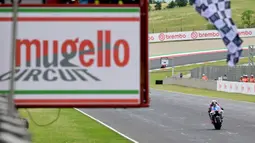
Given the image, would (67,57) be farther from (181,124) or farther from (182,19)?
(182,19)

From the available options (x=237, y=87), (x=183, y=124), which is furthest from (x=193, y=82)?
(x=183, y=124)

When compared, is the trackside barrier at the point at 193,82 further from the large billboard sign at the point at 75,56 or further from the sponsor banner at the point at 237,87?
the large billboard sign at the point at 75,56

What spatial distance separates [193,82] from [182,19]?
310 feet

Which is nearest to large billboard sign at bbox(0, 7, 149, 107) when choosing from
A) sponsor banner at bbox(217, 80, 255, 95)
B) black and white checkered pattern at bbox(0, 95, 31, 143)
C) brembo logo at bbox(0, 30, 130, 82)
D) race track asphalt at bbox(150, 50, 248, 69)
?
brembo logo at bbox(0, 30, 130, 82)

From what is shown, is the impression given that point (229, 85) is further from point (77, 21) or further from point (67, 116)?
point (77, 21)

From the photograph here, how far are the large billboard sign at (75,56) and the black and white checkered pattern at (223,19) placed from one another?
0.81 meters

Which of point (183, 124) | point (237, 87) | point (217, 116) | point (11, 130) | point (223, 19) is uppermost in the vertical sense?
point (223, 19)

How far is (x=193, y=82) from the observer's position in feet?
278

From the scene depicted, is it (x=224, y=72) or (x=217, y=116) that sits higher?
(x=224, y=72)

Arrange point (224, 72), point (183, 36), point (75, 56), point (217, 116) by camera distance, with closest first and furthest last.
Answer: point (75, 56), point (217, 116), point (224, 72), point (183, 36)

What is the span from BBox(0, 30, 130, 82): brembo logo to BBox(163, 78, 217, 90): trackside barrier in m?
67.4

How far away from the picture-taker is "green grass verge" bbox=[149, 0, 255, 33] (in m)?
165

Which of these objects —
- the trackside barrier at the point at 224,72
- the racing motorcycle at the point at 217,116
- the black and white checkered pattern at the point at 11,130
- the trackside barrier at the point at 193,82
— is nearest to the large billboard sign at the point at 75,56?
the black and white checkered pattern at the point at 11,130

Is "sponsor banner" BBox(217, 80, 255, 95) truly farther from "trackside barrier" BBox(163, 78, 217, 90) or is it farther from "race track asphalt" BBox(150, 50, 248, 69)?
"race track asphalt" BBox(150, 50, 248, 69)
